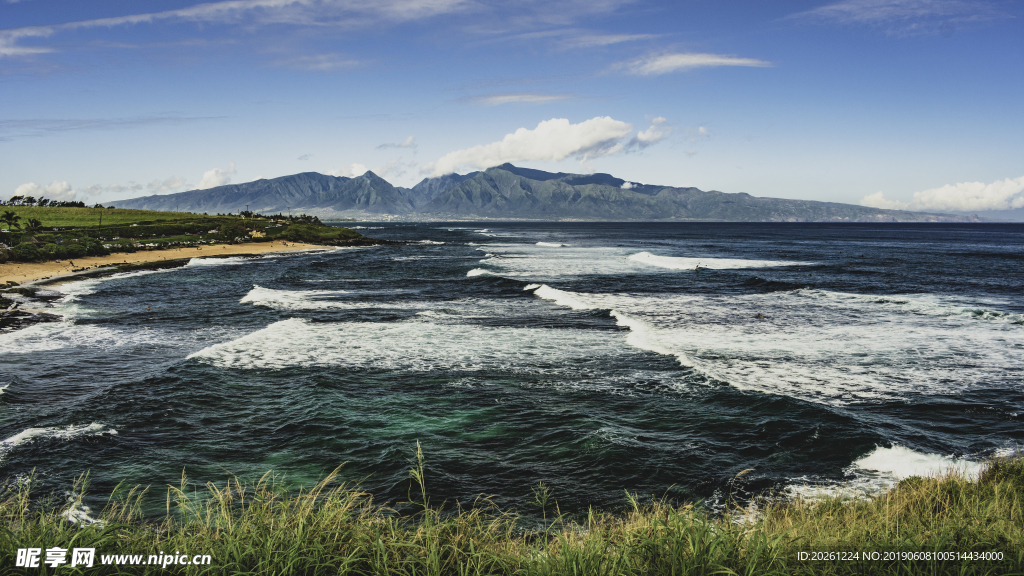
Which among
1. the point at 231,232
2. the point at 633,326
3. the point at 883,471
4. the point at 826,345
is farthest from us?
the point at 231,232

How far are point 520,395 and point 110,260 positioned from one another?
57.4 m

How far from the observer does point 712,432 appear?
507 inches

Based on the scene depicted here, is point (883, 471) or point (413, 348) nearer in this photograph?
point (883, 471)

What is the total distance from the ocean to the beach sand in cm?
1681

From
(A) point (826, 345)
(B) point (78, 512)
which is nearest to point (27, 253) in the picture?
(B) point (78, 512)

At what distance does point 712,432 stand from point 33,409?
16.2 m

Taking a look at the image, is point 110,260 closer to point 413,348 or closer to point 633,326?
point 413,348

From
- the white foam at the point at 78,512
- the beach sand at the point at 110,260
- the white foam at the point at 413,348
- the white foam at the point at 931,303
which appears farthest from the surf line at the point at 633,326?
the beach sand at the point at 110,260

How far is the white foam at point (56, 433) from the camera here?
11.9 meters

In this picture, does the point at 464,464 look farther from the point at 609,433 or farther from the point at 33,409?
the point at 33,409

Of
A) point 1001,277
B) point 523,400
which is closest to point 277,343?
point 523,400

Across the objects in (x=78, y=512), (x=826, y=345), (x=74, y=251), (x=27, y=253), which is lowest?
(x=78, y=512)

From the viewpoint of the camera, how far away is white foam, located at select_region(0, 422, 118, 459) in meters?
11.9

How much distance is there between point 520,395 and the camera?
15602 millimetres
